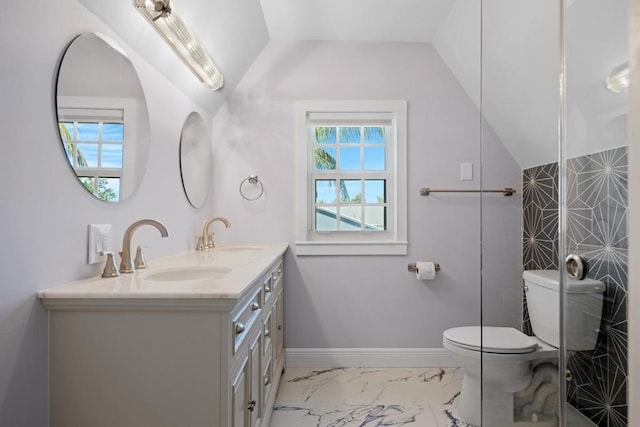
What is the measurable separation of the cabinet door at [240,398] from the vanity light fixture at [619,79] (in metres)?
1.26

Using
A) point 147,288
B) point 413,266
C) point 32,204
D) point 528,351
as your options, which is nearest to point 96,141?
point 32,204

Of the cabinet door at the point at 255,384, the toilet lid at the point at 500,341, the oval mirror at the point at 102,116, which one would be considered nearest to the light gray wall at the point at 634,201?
the toilet lid at the point at 500,341

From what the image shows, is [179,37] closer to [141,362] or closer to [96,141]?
[96,141]

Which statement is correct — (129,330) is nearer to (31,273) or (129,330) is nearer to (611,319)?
(31,273)

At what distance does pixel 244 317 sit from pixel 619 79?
1.23 m

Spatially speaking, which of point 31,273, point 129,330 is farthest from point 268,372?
point 31,273

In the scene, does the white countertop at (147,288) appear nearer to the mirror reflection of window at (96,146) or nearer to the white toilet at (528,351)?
the mirror reflection of window at (96,146)

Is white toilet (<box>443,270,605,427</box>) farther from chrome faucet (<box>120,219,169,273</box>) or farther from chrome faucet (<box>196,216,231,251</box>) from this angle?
chrome faucet (<box>196,216,231,251</box>)

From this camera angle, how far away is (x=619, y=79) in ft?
2.55

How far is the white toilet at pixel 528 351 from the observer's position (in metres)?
0.98

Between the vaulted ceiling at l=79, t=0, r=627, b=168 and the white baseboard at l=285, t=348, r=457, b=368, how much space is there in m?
1.54

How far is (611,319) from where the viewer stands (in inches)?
33.1

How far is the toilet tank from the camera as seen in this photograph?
3.05 ft

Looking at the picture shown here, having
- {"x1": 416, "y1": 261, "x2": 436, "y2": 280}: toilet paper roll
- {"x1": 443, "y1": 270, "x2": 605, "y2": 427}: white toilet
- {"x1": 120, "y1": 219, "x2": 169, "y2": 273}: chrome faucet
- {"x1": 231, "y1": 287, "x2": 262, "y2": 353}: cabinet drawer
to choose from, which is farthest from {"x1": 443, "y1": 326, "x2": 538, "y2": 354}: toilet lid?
{"x1": 120, "y1": 219, "x2": 169, "y2": 273}: chrome faucet
